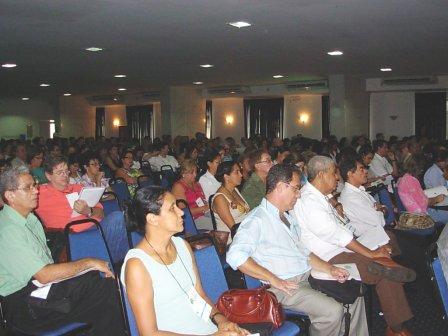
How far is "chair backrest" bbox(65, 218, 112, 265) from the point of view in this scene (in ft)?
10.3

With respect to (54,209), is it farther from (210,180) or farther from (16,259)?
(210,180)

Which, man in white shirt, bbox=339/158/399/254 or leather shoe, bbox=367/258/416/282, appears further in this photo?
man in white shirt, bbox=339/158/399/254

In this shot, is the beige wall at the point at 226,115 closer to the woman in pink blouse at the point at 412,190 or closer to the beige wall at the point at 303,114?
the beige wall at the point at 303,114

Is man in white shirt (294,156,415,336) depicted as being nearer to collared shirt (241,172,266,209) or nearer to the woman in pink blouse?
collared shirt (241,172,266,209)

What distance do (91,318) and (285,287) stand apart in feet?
3.60

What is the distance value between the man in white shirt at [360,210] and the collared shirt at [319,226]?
1.79 feet

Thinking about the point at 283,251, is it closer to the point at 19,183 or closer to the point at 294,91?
the point at 19,183

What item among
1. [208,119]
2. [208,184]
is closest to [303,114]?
[208,119]

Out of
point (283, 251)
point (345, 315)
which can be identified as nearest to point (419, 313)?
point (345, 315)

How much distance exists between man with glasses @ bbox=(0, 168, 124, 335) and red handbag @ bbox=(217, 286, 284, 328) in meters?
0.70

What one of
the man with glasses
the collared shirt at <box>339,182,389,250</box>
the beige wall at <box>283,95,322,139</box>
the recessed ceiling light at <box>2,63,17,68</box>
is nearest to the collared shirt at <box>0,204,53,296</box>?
the man with glasses

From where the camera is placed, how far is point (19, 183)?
2.94 meters

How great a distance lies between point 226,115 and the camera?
1931cm

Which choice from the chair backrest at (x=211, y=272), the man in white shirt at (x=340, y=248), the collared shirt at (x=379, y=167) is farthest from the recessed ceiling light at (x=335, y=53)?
the chair backrest at (x=211, y=272)
